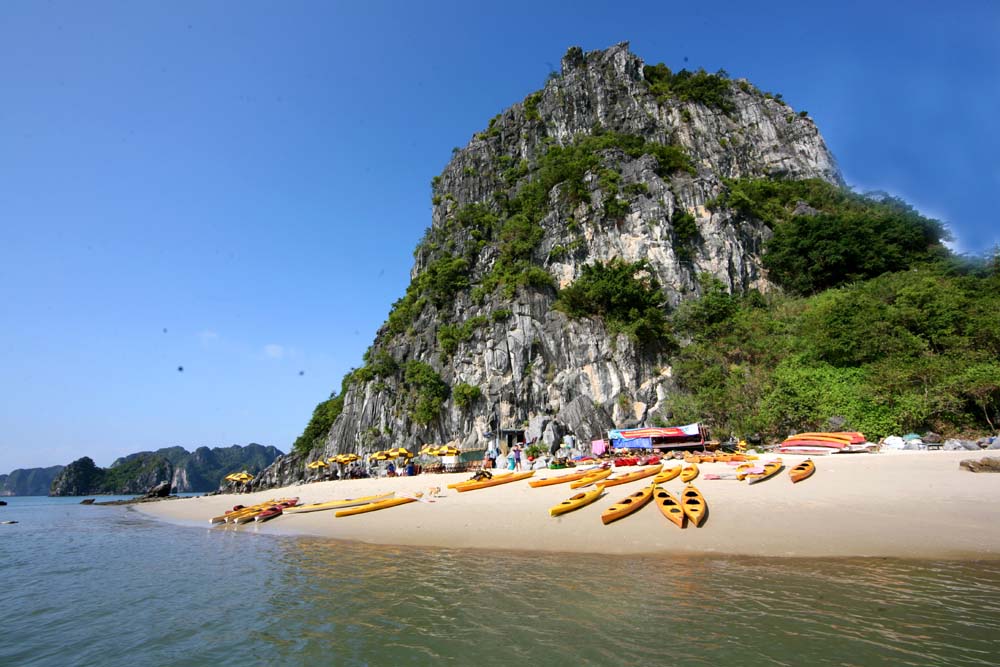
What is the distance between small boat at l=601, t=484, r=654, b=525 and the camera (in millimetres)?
11125

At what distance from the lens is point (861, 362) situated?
965 inches

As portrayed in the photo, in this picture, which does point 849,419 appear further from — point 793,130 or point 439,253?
point 793,130

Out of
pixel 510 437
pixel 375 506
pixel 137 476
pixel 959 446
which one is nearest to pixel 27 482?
pixel 137 476

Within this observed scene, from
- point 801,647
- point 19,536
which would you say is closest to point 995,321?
point 801,647

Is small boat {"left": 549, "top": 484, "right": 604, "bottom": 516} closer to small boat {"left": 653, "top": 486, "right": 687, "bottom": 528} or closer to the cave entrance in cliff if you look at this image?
small boat {"left": 653, "top": 486, "right": 687, "bottom": 528}

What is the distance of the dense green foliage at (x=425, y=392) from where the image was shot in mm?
39812

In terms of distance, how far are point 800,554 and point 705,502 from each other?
286 centimetres

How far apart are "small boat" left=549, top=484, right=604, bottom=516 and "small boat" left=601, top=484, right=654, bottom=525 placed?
0.87m

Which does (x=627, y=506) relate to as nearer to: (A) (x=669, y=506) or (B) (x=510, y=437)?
(A) (x=669, y=506)

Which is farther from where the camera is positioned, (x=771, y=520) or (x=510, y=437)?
(x=510, y=437)

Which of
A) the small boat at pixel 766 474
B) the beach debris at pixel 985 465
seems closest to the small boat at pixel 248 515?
the small boat at pixel 766 474

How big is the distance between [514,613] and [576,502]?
A: 6603mm

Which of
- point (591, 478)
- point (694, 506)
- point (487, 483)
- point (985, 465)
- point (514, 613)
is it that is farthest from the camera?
point (487, 483)

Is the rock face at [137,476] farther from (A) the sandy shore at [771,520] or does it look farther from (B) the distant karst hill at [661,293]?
(A) the sandy shore at [771,520]
